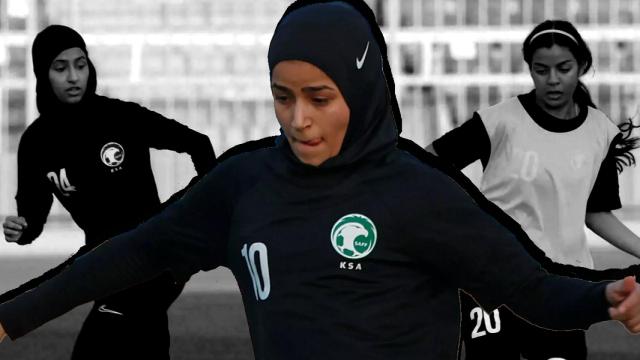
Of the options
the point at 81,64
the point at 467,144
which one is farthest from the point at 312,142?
the point at 81,64

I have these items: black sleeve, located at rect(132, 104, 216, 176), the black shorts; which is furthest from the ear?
black sleeve, located at rect(132, 104, 216, 176)

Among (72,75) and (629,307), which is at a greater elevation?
(72,75)

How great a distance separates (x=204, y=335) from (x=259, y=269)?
23.3 ft

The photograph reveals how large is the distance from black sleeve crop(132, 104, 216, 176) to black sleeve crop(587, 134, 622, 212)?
1.50 meters

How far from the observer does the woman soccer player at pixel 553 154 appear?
5.73 metres

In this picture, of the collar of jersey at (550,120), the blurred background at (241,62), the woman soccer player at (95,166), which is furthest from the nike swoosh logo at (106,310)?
the blurred background at (241,62)

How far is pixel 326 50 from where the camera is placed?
3.02 meters

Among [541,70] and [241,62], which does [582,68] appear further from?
[241,62]

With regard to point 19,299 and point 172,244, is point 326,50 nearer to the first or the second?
point 172,244

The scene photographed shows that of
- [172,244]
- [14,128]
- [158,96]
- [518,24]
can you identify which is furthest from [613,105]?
[172,244]

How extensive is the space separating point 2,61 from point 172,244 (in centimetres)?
1643

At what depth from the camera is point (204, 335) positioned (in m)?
10.2

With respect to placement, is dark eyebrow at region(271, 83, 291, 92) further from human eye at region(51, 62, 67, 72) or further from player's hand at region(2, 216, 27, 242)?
human eye at region(51, 62, 67, 72)

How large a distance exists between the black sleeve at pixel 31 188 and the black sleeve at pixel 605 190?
2.14 m
